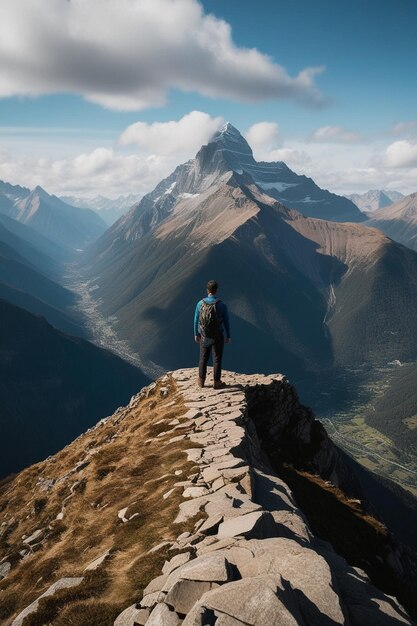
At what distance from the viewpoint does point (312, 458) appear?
4238 cm

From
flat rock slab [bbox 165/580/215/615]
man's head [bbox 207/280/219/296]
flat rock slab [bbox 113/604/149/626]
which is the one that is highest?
man's head [bbox 207/280/219/296]

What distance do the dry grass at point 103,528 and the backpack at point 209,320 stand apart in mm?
5994

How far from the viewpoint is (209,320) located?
1101 inches

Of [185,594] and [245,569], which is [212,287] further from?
[185,594]

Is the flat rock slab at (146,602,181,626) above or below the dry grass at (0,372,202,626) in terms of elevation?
above

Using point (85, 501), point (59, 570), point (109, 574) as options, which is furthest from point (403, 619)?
point (85, 501)

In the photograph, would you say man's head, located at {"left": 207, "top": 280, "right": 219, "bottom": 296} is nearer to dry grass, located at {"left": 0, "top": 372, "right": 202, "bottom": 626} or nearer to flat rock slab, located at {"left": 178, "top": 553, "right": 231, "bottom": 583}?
dry grass, located at {"left": 0, "top": 372, "right": 202, "bottom": 626}

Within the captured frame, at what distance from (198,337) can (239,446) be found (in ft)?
32.5

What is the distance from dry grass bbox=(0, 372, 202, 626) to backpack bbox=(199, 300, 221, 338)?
Result: 236 inches

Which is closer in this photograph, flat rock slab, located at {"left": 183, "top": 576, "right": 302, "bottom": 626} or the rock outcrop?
flat rock slab, located at {"left": 183, "top": 576, "right": 302, "bottom": 626}

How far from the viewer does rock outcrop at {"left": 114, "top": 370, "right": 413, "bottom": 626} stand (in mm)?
8242

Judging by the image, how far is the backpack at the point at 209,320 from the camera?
2783cm

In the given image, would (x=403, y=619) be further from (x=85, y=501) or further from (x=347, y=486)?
(x=347, y=486)

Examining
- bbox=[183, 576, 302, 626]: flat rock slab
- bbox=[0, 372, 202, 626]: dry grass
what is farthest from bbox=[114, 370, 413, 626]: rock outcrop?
bbox=[0, 372, 202, 626]: dry grass
